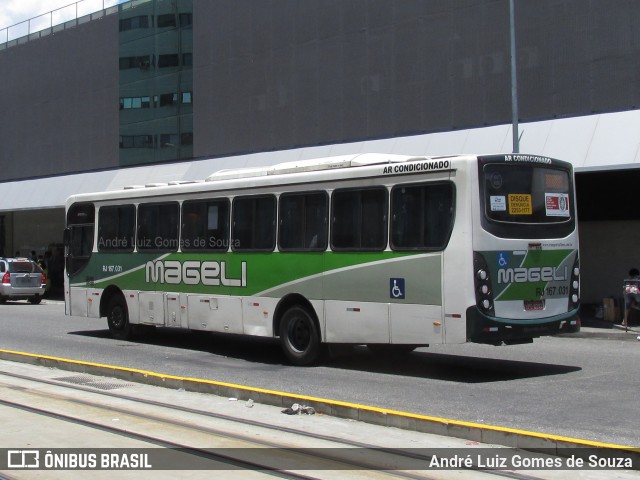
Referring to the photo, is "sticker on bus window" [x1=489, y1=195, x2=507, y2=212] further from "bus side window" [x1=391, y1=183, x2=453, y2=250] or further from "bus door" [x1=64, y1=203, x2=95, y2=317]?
"bus door" [x1=64, y1=203, x2=95, y2=317]

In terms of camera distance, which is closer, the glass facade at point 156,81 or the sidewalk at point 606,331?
the sidewalk at point 606,331

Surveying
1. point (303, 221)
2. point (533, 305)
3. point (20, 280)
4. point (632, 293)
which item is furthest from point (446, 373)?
point (20, 280)

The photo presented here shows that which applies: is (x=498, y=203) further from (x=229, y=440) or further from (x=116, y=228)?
(x=116, y=228)

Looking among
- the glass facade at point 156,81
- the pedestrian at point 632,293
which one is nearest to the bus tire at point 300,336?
the pedestrian at point 632,293

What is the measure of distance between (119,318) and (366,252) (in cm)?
735

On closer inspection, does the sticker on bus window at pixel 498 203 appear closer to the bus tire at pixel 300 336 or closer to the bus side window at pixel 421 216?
the bus side window at pixel 421 216

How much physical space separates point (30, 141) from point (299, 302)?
32.4m

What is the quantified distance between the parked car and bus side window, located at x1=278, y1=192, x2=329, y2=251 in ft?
67.8

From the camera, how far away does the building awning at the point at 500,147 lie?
19.5 metres

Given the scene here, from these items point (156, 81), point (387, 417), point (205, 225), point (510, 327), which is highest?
point (156, 81)

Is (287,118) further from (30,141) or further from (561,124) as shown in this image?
(30,141)

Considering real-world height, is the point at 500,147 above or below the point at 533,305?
above

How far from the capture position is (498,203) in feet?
38.0

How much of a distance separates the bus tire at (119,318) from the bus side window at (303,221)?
5175mm
